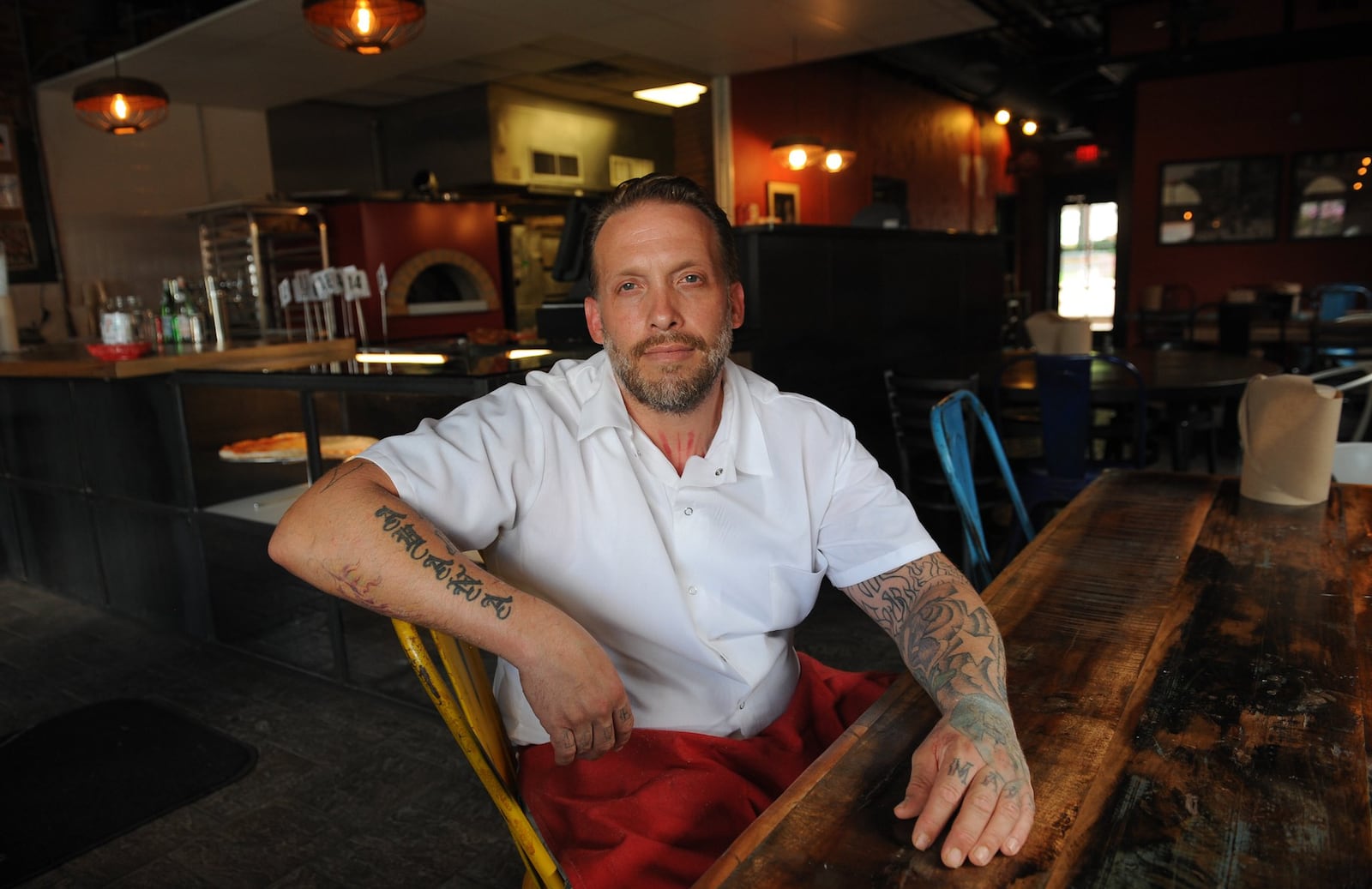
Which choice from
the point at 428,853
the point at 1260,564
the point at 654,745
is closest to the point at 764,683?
the point at 654,745

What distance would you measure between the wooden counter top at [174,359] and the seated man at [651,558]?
228 centimetres

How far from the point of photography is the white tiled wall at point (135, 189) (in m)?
6.82

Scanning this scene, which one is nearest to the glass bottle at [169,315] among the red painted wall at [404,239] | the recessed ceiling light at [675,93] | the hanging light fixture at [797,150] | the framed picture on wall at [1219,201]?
the red painted wall at [404,239]

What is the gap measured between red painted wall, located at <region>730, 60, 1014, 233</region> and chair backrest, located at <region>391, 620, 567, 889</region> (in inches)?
249

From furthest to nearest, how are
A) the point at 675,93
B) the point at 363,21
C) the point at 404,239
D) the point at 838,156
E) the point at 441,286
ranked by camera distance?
1. the point at 441,286
2. the point at 838,156
3. the point at 404,239
4. the point at 675,93
5. the point at 363,21

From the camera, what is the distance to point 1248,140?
9.10 meters

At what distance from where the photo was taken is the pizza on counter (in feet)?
9.65

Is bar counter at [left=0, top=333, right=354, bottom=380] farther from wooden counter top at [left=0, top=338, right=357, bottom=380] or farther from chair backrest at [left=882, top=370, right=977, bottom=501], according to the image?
chair backrest at [left=882, top=370, right=977, bottom=501]

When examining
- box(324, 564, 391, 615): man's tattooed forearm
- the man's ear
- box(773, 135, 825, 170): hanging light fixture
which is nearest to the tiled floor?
box(324, 564, 391, 615): man's tattooed forearm

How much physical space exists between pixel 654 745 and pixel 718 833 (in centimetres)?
18

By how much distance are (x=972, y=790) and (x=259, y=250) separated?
766 cm

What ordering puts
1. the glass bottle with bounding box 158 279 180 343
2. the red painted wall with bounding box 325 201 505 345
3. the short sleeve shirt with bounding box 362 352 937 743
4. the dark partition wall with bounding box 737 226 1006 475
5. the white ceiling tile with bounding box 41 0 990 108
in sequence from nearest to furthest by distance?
1. the short sleeve shirt with bounding box 362 352 937 743
2. the dark partition wall with bounding box 737 226 1006 475
3. the glass bottle with bounding box 158 279 180 343
4. the white ceiling tile with bounding box 41 0 990 108
5. the red painted wall with bounding box 325 201 505 345

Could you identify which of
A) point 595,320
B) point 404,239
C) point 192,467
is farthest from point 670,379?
point 404,239

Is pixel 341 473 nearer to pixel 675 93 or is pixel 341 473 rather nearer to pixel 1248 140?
pixel 675 93
